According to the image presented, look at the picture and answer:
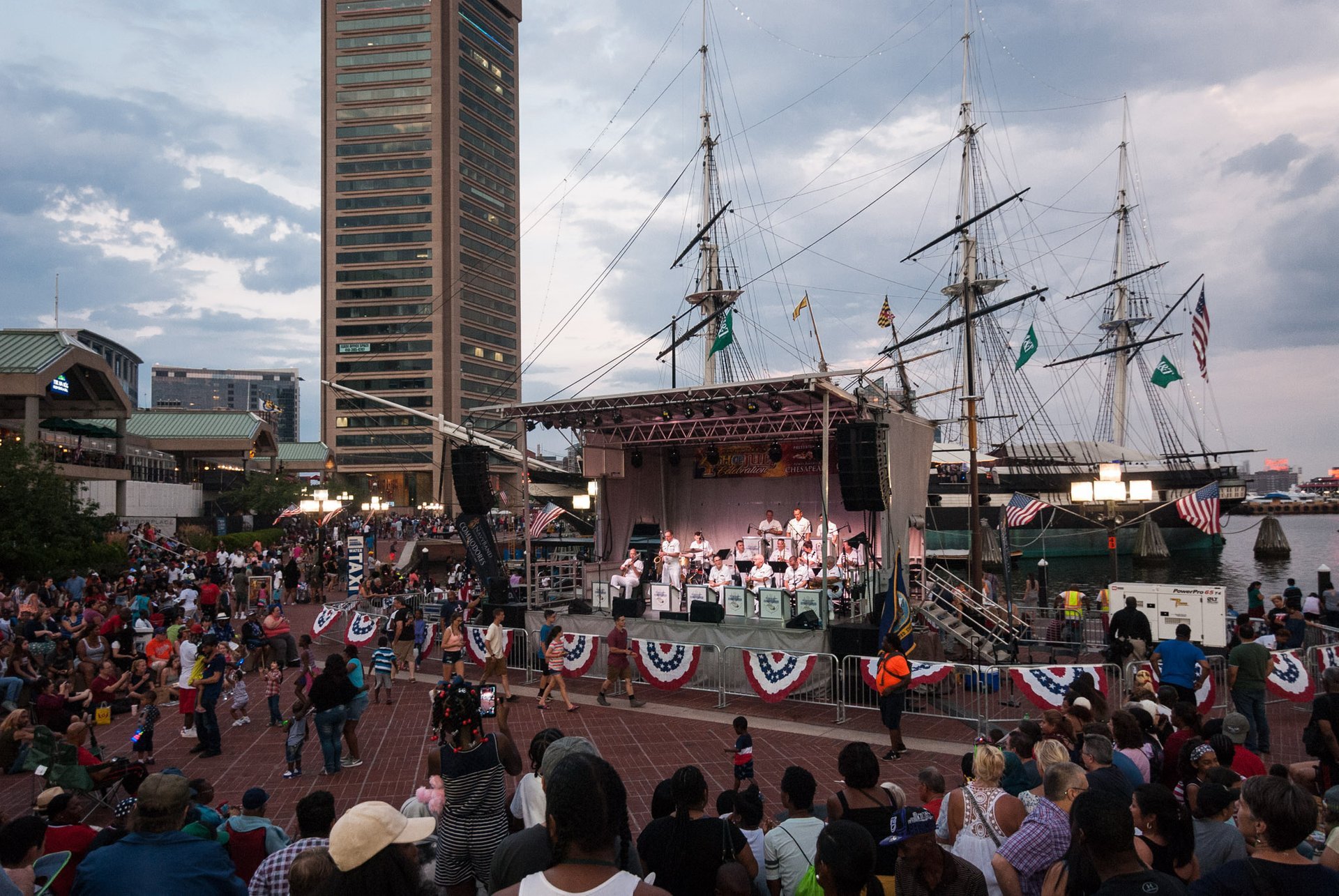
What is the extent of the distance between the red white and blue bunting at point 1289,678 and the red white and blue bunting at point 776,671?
6.60m

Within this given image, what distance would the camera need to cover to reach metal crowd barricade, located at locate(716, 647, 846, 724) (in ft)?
40.7

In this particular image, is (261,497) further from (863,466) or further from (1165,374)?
(1165,374)

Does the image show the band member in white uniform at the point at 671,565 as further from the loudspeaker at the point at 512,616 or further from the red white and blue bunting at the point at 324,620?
the red white and blue bunting at the point at 324,620

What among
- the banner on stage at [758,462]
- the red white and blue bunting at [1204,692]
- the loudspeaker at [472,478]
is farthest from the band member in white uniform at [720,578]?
the red white and blue bunting at [1204,692]

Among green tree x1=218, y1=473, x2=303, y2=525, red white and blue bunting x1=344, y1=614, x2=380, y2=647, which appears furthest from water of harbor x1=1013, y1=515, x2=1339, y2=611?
green tree x1=218, y1=473, x2=303, y2=525

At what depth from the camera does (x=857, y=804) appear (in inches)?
175

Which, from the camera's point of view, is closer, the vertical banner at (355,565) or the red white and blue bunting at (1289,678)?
the red white and blue bunting at (1289,678)

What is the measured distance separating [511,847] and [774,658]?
9219 mm

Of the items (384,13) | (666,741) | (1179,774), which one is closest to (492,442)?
(666,741)

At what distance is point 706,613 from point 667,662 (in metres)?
2.63

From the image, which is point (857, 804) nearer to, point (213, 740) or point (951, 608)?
point (213, 740)

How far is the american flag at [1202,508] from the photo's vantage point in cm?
1845

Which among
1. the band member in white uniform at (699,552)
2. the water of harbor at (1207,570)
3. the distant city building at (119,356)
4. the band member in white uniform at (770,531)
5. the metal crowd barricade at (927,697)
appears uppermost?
the distant city building at (119,356)

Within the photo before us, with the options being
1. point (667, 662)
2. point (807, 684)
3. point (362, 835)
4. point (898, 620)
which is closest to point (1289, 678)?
point (898, 620)
